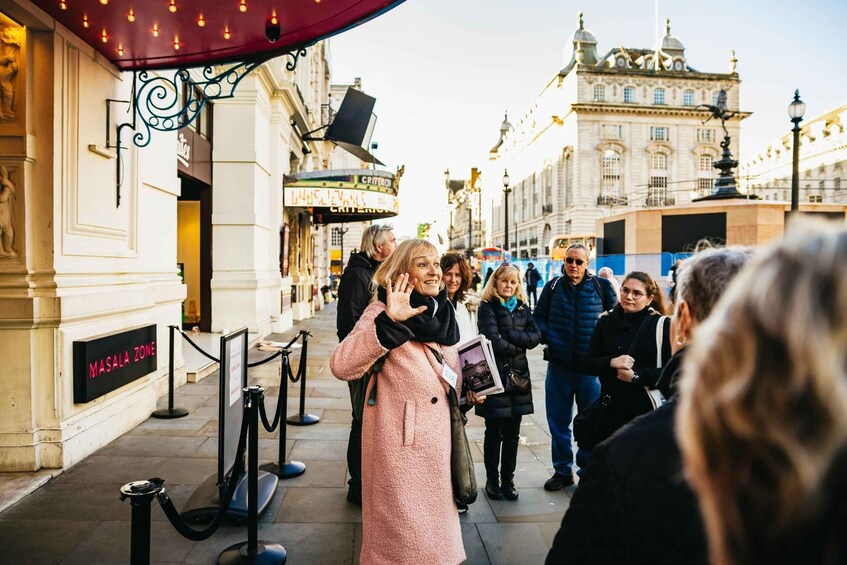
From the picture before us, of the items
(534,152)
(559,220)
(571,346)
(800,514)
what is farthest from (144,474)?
(534,152)

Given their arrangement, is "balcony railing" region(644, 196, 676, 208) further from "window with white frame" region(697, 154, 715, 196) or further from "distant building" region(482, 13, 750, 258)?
"window with white frame" region(697, 154, 715, 196)

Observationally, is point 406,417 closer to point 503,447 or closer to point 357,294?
point 357,294

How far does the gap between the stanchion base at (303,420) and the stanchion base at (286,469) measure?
1460 millimetres

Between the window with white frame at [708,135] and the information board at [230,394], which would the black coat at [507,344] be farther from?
the window with white frame at [708,135]

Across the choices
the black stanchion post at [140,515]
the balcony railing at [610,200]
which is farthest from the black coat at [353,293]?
the balcony railing at [610,200]

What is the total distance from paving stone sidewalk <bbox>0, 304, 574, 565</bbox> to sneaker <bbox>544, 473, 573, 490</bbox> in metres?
0.06

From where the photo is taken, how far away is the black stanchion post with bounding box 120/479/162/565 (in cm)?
233

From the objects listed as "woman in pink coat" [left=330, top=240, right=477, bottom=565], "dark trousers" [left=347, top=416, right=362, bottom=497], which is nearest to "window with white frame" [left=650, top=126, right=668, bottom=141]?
"dark trousers" [left=347, top=416, right=362, bottom=497]

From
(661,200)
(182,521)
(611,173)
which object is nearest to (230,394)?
(182,521)

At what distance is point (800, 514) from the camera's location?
2.37 ft

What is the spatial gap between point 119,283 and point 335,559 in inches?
159

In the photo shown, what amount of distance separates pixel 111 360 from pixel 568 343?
4479 mm

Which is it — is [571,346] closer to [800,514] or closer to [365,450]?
[365,450]

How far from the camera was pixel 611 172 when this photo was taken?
60.3 m
